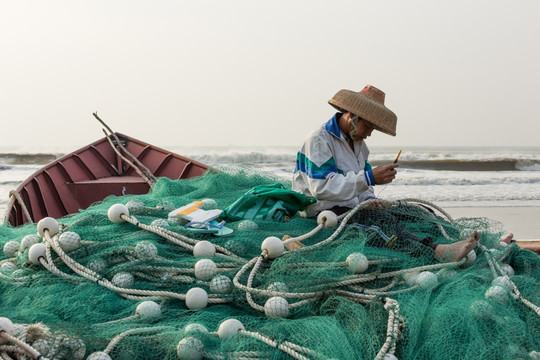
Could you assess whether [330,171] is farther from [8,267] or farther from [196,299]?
[8,267]

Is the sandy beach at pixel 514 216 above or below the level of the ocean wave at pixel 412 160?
above

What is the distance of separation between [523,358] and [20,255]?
107 inches

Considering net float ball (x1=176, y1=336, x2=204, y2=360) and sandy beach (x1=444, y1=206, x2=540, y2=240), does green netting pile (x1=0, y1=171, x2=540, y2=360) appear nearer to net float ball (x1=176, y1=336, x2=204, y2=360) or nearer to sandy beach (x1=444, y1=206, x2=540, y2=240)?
net float ball (x1=176, y1=336, x2=204, y2=360)

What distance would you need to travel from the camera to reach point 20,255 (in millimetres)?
3158

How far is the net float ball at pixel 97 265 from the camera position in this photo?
9.62ft

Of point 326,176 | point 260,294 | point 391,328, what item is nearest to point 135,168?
point 326,176

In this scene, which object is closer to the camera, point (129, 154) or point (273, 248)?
point (273, 248)

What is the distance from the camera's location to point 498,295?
267 centimetres

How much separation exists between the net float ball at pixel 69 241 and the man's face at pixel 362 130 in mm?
1939

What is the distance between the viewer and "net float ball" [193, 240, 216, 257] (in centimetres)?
A: 306

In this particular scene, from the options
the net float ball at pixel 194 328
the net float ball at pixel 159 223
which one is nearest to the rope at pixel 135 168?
the net float ball at pixel 159 223

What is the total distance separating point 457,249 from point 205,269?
4.85 feet

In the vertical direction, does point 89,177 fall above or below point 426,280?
below

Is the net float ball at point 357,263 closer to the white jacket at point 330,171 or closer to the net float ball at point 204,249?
the white jacket at point 330,171
